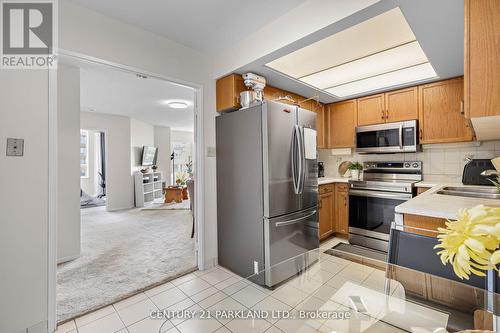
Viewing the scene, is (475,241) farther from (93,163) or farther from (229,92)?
(93,163)

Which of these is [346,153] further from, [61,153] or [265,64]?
[61,153]

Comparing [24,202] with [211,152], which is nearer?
[24,202]

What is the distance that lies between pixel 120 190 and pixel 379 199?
19.4ft

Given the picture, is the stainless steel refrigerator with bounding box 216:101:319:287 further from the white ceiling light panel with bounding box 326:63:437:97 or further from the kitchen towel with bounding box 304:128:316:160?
the white ceiling light panel with bounding box 326:63:437:97

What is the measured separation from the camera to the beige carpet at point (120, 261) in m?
2.11

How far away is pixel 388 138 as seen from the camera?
3.15 m

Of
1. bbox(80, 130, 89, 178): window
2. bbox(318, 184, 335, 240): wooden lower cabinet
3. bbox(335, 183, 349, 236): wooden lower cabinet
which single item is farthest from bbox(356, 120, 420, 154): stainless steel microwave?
bbox(80, 130, 89, 178): window

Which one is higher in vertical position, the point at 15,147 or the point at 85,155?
the point at 85,155

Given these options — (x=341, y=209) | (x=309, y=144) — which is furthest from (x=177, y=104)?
(x=341, y=209)

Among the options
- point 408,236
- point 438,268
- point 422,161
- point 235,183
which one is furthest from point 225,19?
point 422,161

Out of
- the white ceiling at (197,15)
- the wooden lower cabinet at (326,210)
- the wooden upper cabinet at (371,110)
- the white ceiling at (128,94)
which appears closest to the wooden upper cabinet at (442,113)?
the wooden upper cabinet at (371,110)

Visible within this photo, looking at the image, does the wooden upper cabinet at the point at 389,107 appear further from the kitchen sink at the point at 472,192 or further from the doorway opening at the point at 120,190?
the doorway opening at the point at 120,190

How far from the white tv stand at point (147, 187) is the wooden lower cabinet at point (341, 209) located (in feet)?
17.0

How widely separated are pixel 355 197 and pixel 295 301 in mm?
2480
